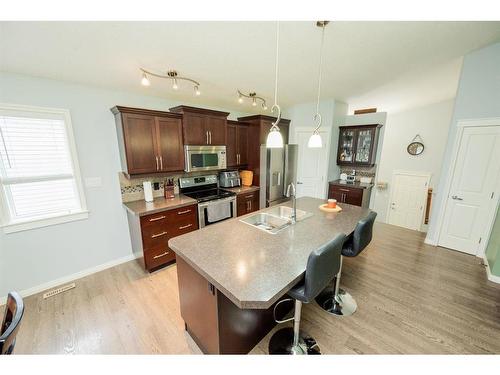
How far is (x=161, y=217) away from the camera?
2441mm

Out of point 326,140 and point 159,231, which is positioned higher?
point 326,140

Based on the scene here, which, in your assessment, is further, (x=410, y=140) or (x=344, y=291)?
(x=410, y=140)

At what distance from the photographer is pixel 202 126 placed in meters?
2.88

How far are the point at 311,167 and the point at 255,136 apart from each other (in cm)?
149

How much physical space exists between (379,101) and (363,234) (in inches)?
143

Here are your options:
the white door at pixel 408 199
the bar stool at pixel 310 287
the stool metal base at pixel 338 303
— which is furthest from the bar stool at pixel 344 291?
the white door at pixel 408 199

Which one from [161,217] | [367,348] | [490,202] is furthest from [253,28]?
[490,202]

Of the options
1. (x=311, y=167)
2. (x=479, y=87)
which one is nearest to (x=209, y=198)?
(x=311, y=167)

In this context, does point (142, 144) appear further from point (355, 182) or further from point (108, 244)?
point (355, 182)

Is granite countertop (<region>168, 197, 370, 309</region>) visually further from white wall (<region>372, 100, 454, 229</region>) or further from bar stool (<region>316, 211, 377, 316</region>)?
white wall (<region>372, 100, 454, 229</region>)

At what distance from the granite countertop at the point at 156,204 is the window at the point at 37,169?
61 centimetres

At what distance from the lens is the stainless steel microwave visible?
2832mm

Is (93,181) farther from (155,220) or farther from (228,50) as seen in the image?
(228,50)

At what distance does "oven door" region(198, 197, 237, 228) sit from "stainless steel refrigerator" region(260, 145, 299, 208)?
79 cm
